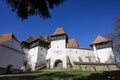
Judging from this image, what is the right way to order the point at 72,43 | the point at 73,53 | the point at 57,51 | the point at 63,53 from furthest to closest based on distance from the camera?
the point at 72,43 → the point at 57,51 → the point at 63,53 → the point at 73,53

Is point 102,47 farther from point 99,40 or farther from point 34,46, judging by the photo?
point 34,46

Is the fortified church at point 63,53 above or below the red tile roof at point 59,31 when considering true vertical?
below

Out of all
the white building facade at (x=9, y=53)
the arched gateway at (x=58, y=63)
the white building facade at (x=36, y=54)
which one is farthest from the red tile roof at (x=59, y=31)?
the white building facade at (x=9, y=53)

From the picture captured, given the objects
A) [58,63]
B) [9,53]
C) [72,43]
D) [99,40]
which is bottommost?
[58,63]

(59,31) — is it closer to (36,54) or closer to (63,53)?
(63,53)

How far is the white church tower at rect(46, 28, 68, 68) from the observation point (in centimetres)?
4222

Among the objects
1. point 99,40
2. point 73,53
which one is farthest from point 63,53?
point 99,40

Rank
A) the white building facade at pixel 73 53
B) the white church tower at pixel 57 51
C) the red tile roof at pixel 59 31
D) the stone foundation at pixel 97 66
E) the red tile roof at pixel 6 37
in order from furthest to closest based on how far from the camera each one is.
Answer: the red tile roof at pixel 59 31 < the white church tower at pixel 57 51 < the white building facade at pixel 73 53 < the stone foundation at pixel 97 66 < the red tile roof at pixel 6 37

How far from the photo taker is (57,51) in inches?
1718

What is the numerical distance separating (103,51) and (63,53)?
486 inches

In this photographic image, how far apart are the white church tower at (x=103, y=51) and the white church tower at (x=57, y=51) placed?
997cm

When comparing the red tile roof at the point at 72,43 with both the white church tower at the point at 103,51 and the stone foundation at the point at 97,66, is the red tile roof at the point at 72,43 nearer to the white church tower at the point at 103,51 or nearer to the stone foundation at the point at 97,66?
the white church tower at the point at 103,51

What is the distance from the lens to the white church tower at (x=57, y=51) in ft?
139

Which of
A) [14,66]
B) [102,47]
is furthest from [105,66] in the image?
[14,66]
